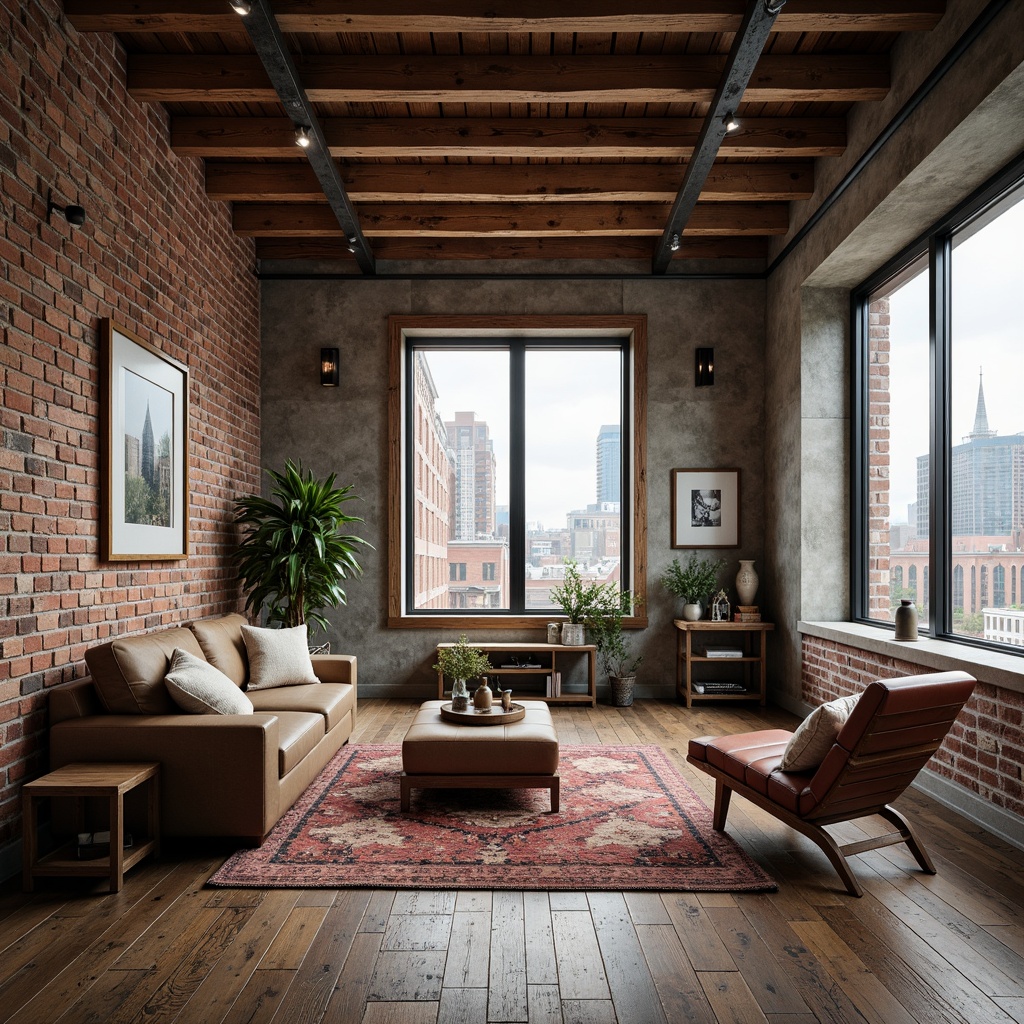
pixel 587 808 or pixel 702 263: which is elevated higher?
pixel 702 263

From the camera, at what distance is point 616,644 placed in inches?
251

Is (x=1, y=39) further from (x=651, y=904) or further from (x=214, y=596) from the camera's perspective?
(x=651, y=904)

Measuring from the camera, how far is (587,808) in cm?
376

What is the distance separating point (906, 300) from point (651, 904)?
13.8ft

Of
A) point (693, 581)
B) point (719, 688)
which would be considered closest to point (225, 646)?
point (693, 581)

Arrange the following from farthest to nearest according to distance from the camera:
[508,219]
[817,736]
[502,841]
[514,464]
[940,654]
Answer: [514,464] < [508,219] < [940,654] < [502,841] < [817,736]

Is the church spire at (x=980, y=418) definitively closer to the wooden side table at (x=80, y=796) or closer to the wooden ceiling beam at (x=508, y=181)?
the wooden ceiling beam at (x=508, y=181)

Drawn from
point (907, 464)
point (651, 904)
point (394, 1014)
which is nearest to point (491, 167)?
point (907, 464)

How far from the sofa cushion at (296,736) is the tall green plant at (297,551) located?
1.54 m

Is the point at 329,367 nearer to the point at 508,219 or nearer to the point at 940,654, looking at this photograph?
the point at 508,219

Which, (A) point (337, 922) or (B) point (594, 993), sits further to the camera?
(A) point (337, 922)

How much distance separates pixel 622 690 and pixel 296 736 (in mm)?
3189

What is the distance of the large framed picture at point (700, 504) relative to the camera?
259 inches

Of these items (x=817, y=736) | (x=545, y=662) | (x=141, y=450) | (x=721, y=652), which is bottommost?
(x=545, y=662)
